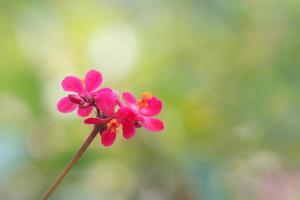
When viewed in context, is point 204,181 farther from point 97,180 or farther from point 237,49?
point 237,49

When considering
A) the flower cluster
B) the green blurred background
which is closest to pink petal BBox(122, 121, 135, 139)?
the flower cluster

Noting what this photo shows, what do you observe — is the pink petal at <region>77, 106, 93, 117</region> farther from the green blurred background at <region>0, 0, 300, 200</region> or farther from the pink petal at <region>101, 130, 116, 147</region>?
the green blurred background at <region>0, 0, 300, 200</region>

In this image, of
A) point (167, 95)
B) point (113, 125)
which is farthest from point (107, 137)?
point (167, 95)

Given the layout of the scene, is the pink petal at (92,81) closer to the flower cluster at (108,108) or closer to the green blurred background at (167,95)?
the flower cluster at (108,108)

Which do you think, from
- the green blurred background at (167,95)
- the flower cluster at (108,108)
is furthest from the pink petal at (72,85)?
the green blurred background at (167,95)

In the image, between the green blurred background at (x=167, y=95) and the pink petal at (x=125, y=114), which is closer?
the pink petal at (x=125, y=114)

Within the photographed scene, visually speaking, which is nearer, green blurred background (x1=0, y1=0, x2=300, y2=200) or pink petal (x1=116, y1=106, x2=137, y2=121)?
pink petal (x1=116, y1=106, x2=137, y2=121)

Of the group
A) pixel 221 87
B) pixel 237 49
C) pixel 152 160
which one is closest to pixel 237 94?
pixel 221 87
